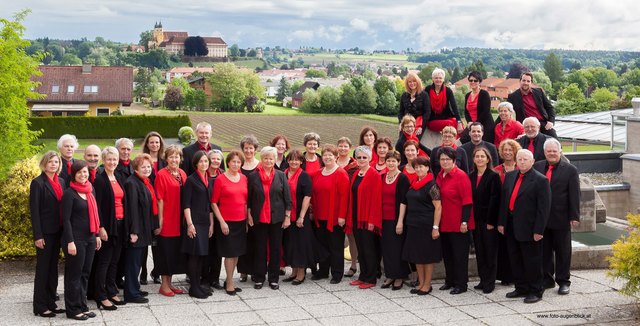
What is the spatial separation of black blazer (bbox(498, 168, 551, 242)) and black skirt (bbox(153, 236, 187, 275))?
4.00 metres

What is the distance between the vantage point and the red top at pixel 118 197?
352 inches

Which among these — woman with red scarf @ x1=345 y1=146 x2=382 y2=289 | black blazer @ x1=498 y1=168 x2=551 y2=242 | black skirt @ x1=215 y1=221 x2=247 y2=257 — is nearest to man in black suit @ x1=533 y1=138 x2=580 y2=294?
black blazer @ x1=498 y1=168 x2=551 y2=242

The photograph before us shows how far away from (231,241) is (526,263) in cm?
361

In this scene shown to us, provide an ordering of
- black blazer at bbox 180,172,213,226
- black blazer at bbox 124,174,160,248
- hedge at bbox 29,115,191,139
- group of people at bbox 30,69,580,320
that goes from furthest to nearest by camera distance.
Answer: hedge at bbox 29,115,191,139, black blazer at bbox 180,172,213,226, black blazer at bbox 124,174,160,248, group of people at bbox 30,69,580,320

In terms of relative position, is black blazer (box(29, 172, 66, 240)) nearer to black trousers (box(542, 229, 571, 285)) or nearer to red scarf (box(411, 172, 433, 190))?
red scarf (box(411, 172, 433, 190))

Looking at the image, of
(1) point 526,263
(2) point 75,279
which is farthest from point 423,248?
(2) point 75,279

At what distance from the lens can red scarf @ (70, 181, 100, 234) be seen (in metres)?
8.47

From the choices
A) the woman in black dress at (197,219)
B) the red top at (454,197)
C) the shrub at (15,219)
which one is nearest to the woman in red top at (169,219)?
the woman in black dress at (197,219)

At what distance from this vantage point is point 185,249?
9.54 meters

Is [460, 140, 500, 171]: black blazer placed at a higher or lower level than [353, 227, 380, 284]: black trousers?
higher

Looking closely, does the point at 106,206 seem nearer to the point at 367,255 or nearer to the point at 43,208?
the point at 43,208

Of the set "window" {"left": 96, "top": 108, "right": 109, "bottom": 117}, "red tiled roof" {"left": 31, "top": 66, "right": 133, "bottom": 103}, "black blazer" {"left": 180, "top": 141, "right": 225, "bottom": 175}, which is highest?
"red tiled roof" {"left": 31, "top": 66, "right": 133, "bottom": 103}

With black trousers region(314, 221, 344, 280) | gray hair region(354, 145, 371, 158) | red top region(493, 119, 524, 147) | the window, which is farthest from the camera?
the window

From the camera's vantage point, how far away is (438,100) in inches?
475
